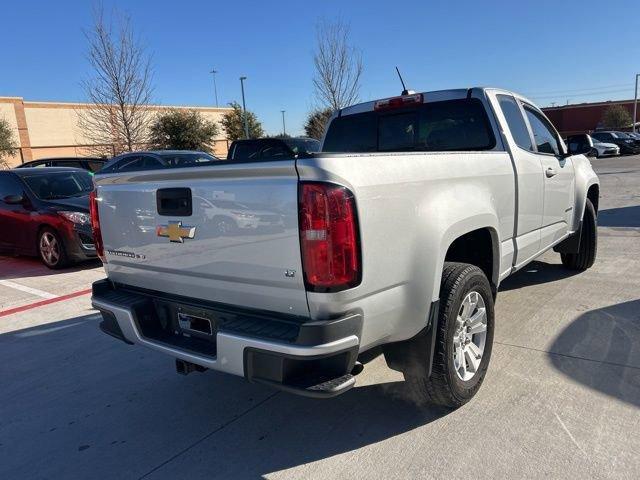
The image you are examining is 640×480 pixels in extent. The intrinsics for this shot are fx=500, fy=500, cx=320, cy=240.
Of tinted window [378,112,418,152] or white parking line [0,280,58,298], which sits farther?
white parking line [0,280,58,298]

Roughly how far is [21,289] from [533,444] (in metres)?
6.57

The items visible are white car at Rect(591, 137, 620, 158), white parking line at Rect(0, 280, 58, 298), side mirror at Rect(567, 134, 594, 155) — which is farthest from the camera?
white car at Rect(591, 137, 620, 158)

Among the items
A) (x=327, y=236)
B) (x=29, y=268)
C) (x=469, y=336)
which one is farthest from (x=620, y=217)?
(x=29, y=268)

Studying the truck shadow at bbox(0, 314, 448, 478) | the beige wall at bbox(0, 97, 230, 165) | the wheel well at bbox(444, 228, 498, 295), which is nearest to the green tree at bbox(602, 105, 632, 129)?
the beige wall at bbox(0, 97, 230, 165)

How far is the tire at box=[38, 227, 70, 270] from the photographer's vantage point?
7555mm

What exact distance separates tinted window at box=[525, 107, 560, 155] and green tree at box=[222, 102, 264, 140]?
129 feet

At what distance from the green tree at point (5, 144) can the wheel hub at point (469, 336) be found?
3747 cm

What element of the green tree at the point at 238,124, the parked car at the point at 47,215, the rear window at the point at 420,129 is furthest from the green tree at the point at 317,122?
the rear window at the point at 420,129

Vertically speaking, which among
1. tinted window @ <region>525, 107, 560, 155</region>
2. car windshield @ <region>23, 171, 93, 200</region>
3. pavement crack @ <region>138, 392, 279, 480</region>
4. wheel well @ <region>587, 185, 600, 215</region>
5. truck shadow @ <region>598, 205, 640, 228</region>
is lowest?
pavement crack @ <region>138, 392, 279, 480</region>

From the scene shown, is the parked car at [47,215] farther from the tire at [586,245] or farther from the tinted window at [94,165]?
the tinted window at [94,165]

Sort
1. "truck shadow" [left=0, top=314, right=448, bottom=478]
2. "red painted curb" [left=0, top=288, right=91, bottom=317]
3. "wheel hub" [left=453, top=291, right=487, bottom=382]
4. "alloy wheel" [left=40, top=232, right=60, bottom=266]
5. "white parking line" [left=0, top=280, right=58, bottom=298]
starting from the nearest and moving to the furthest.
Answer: "truck shadow" [left=0, top=314, right=448, bottom=478] → "wheel hub" [left=453, top=291, right=487, bottom=382] → "red painted curb" [left=0, top=288, right=91, bottom=317] → "white parking line" [left=0, top=280, right=58, bottom=298] → "alloy wheel" [left=40, top=232, right=60, bottom=266]

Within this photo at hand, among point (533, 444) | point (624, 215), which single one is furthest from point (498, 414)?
point (624, 215)

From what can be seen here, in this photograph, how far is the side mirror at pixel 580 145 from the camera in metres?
5.09

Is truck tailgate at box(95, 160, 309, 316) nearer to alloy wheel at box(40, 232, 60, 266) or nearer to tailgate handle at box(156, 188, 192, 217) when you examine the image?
tailgate handle at box(156, 188, 192, 217)
